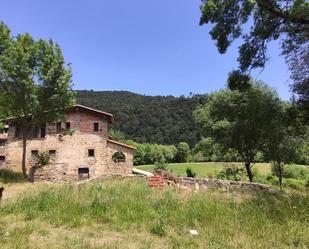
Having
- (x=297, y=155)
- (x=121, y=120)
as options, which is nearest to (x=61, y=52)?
(x=297, y=155)

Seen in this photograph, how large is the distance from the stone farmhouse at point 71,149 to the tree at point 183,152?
53340 mm

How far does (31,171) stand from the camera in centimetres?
3030

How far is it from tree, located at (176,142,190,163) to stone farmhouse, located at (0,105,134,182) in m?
53.3

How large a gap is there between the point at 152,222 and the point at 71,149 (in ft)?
91.8

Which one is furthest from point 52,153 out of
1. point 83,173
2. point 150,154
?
point 150,154

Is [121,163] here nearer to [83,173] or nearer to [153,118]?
[83,173]

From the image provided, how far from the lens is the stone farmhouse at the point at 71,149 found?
33250 mm

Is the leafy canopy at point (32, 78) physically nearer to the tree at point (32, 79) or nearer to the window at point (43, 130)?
the tree at point (32, 79)

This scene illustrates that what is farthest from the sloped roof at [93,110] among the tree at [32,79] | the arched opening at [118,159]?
the tree at [32,79]

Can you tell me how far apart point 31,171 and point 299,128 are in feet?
78.6

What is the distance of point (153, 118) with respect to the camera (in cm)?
9738

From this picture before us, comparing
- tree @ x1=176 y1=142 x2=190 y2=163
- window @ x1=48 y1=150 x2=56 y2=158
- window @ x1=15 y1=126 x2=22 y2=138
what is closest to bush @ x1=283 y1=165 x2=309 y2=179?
window @ x1=48 y1=150 x2=56 y2=158

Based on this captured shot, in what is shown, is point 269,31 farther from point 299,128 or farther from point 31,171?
point 31,171

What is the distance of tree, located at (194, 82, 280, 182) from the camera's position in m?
25.1
